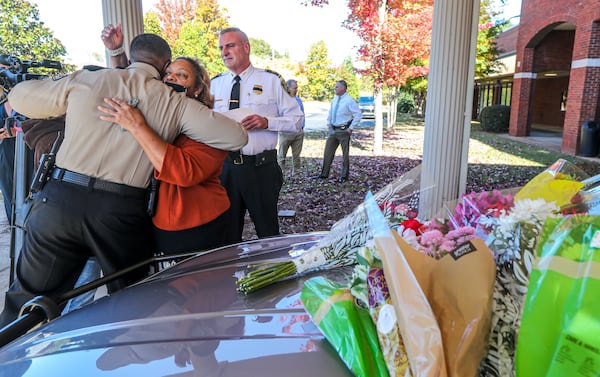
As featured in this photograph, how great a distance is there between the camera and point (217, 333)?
134 cm

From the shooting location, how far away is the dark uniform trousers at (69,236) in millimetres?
2107

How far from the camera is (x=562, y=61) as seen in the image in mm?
18734

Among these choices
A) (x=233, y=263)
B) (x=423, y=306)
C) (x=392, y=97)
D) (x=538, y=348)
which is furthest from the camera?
(x=392, y=97)

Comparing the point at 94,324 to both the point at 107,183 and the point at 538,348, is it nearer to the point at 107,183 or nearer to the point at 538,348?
the point at 107,183

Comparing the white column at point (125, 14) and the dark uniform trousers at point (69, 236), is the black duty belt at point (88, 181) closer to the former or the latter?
the dark uniform trousers at point (69, 236)

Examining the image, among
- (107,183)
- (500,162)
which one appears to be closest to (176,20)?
(500,162)

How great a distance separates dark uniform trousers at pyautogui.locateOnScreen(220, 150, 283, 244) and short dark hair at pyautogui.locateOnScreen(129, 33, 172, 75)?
1378 mm

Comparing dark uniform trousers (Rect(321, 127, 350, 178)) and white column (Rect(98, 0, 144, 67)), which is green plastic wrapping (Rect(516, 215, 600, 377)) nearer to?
white column (Rect(98, 0, 144, 67))

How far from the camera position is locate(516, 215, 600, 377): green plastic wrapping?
29.9 inches

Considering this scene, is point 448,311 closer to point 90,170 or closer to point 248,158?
point 90,170

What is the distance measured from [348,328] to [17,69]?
272 cm

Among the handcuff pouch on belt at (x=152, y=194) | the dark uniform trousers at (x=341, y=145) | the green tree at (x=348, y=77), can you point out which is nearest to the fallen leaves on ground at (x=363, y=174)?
the dark uniform trousers at (x=341, y=145)

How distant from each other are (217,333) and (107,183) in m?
1.14

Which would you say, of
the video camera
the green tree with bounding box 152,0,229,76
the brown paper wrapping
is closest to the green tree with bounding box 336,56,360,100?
the green tree with bounding box 152,0,229,76
